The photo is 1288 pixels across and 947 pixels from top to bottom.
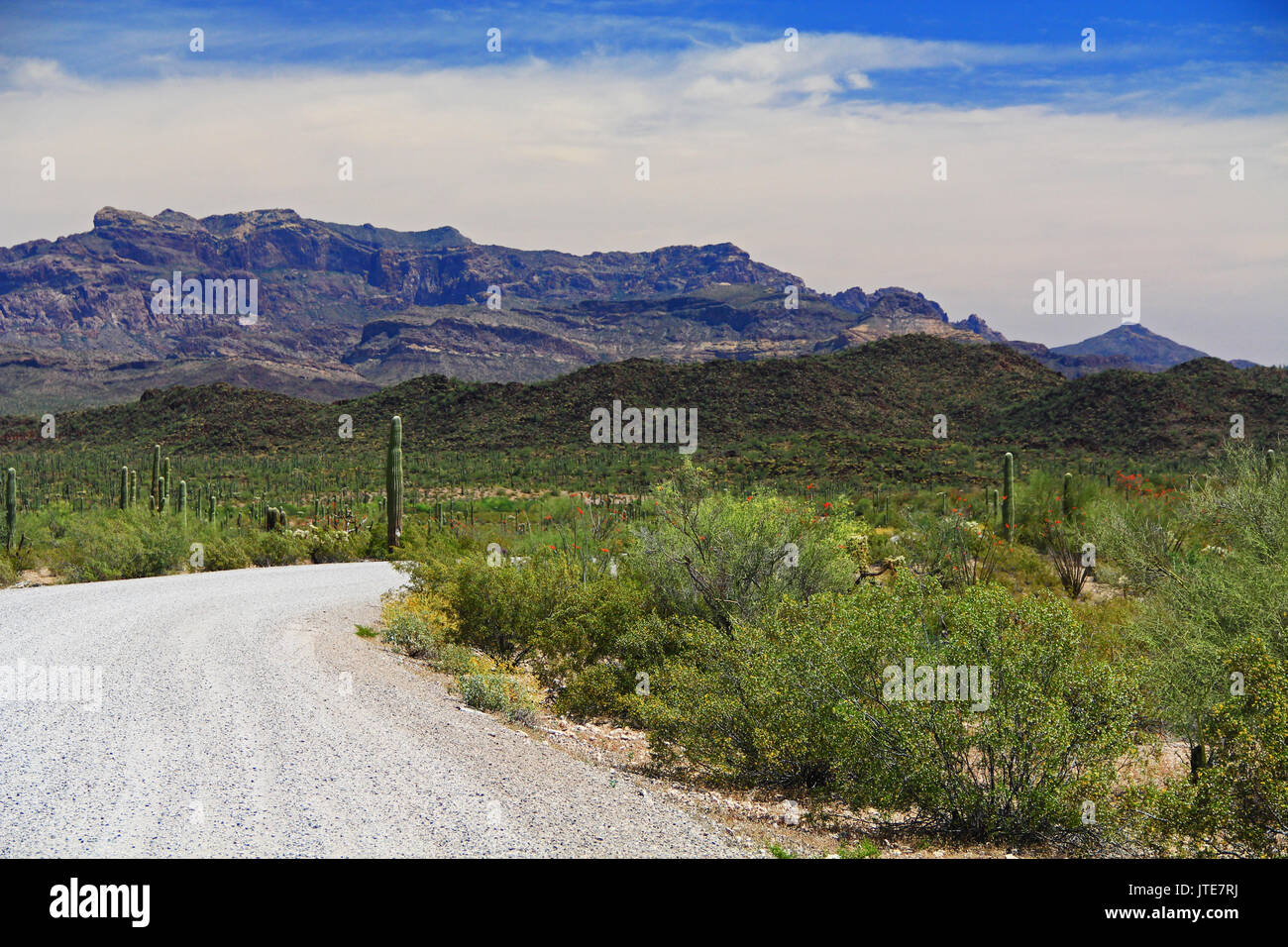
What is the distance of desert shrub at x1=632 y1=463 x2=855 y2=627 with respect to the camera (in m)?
9.80

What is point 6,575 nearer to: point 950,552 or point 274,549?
point 274,549

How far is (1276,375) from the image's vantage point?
65.5 m

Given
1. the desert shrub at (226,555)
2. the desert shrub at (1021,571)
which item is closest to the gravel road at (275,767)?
the desert shrub at (226,555)

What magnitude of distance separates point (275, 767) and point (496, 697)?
8.81 ft

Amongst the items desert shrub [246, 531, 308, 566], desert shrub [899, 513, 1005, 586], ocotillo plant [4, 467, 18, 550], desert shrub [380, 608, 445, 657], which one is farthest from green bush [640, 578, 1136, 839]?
ocotillo plant [4, 467, 18, 550]

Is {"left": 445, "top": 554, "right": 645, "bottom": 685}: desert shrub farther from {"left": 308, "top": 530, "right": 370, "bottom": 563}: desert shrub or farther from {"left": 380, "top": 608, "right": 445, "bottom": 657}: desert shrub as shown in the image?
{"left": 308, "top": 530, "right": 370, "bottom": 563}: desert shrub

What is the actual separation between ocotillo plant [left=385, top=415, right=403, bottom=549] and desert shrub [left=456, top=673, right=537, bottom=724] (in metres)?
11.5

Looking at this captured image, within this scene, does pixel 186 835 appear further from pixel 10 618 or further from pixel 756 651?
pixel 10 618

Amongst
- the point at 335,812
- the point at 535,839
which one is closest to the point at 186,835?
the point at 335,812

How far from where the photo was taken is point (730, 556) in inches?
388

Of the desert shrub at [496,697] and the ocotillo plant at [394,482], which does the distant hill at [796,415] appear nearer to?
the ocotillo plant at [394,482]

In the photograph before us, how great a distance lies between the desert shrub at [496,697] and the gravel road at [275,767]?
334 mm
